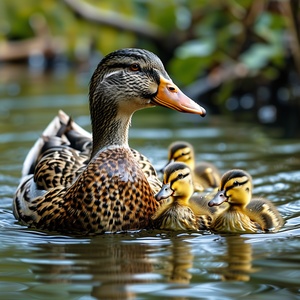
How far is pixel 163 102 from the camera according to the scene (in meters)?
5.23

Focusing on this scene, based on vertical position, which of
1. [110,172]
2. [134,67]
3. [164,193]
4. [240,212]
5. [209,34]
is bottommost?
[240,212]

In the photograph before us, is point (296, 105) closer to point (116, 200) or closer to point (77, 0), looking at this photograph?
point (77, 0)

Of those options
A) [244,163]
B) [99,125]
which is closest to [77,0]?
[244,163]

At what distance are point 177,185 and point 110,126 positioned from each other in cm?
55

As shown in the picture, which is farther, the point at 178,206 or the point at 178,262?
the point at 178,206

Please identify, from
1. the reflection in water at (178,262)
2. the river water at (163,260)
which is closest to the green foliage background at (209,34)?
the river water at (163,260)

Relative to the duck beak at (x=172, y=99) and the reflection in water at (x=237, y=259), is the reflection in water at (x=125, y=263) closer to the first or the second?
the reflection in water at (x=237, y=259)

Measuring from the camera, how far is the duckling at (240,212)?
16.9ft

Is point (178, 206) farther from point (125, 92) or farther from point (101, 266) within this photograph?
point (101, 266)

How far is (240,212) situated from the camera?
206 inches

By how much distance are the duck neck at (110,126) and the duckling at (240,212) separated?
2.18 ft

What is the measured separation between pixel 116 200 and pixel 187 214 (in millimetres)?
439

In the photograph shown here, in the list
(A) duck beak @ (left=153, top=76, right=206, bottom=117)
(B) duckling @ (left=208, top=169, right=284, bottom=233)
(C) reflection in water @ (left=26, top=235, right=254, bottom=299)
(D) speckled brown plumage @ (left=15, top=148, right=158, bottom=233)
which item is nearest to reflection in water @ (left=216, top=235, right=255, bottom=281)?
(C) reflection in water @ (left=26, top=235, right=254, bottom=299)

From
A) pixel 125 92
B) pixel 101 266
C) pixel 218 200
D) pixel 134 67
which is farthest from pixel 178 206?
pixel 101 266
